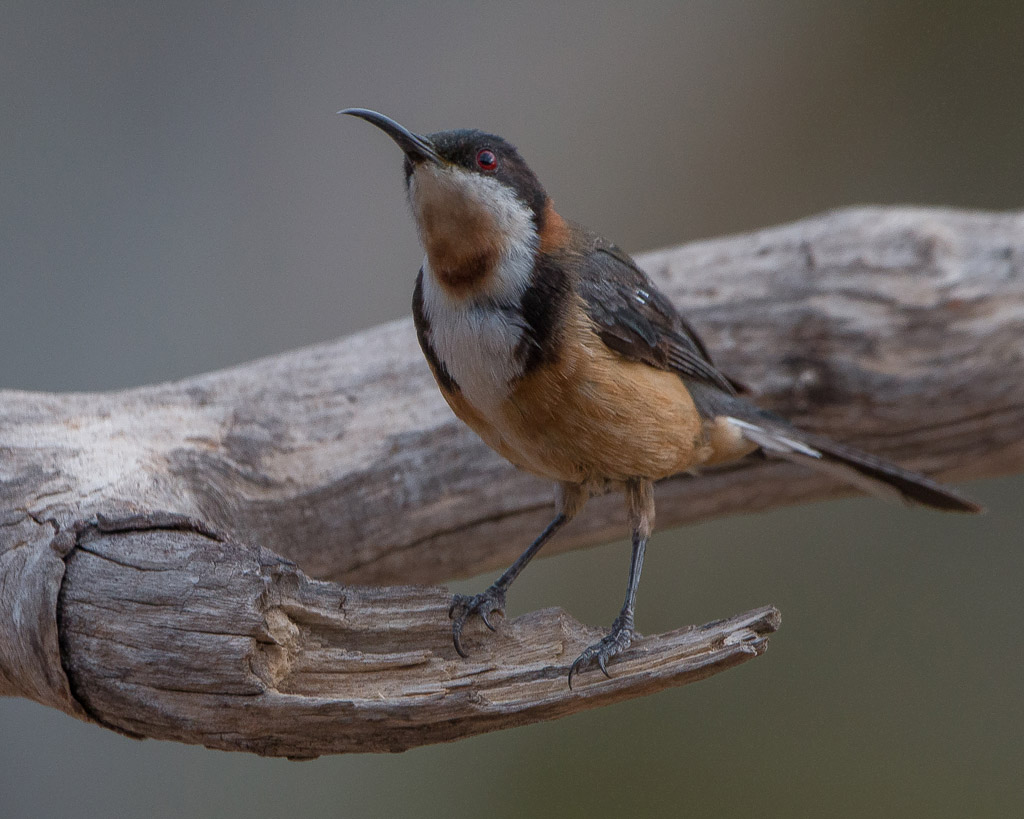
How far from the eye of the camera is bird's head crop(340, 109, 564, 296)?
8.84 feet

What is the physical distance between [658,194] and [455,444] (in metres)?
3.64

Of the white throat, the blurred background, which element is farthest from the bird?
the blurred background

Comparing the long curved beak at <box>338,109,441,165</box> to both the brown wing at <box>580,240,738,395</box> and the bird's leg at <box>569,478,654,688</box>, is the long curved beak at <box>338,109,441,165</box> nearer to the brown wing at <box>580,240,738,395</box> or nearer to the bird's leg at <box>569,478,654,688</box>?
the brown wing at <box>580,240,738,395</box>

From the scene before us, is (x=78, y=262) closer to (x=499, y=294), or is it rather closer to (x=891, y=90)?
(x=499, y=294)

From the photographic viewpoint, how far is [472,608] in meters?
2.79

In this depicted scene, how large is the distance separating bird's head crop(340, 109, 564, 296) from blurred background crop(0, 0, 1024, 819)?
10.3ft

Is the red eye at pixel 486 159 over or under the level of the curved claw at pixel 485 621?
over

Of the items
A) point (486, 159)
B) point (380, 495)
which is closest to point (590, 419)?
point (486, 159)

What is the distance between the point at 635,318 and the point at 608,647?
3.44ft

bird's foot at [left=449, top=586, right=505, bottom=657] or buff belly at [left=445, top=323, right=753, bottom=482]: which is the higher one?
buff belly at [left=445, top=323, right=753, bottom=482]

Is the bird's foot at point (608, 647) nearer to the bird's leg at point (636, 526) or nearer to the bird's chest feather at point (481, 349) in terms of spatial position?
the bird's leg at point (636, 526)

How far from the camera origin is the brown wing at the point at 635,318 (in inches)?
115

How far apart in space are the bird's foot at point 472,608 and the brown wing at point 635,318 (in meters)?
0.85

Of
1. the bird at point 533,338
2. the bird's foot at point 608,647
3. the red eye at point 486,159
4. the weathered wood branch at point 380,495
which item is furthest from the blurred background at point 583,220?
the red eye at point 486,159
